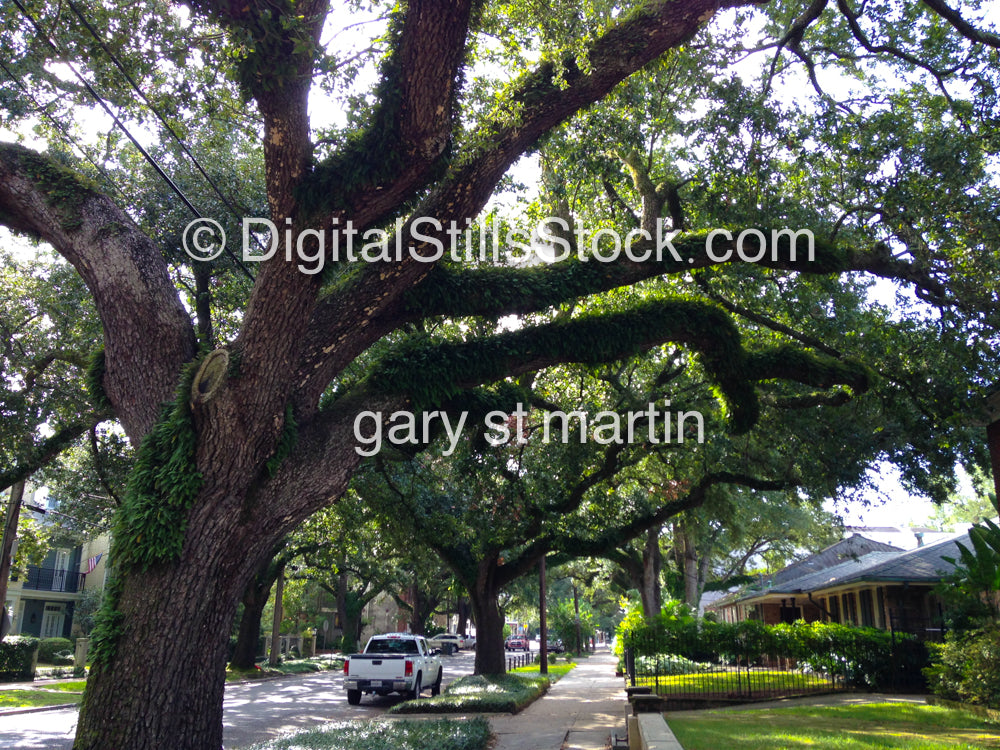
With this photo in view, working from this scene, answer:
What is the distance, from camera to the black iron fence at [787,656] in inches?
660

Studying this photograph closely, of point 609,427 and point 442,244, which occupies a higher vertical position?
point 442,244

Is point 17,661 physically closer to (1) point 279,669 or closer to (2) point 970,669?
(1) point 279,669

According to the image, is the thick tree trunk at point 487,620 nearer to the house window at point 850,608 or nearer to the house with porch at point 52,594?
the house window at point 850,608

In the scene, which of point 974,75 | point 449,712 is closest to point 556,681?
point 449,712

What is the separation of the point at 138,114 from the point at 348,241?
504 centimetres

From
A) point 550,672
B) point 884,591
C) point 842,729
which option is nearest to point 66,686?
point 550,672

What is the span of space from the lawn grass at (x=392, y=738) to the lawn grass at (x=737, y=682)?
652cm

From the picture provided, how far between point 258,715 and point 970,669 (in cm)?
1388

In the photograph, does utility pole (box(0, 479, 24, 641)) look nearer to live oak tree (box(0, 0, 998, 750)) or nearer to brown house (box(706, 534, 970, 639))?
live oak tree (box(0, 0, 998, 750))

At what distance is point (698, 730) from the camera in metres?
10.1

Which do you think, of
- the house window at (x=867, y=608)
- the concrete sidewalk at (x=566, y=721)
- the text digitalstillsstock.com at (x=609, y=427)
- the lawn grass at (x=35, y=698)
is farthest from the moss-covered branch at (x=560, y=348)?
the house window at (x=867, y=608)

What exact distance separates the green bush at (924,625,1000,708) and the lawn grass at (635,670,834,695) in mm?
3894

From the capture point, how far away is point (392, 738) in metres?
9.68

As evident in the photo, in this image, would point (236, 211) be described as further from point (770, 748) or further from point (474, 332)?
point (770, 748)
